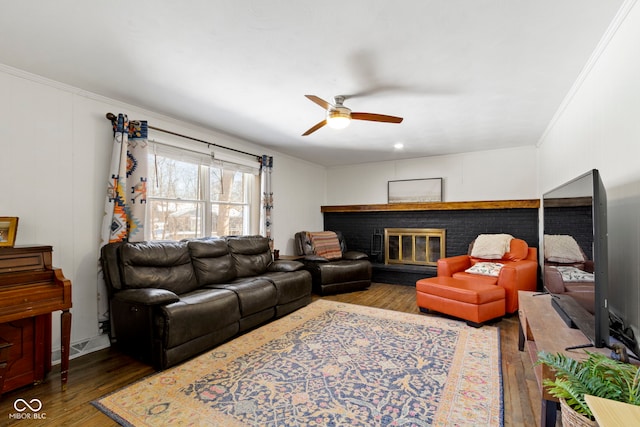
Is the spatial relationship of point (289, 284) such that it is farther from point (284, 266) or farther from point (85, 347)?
point (85, 347)

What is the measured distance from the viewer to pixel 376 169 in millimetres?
5852

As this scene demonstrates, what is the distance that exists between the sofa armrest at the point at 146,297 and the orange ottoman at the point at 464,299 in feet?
8.96

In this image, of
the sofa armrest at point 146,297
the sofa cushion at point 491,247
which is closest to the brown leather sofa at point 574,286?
the sofa cushion at point 491,247

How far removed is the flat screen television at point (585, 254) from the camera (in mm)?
1402

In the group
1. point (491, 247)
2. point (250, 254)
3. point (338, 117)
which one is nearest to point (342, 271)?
point (250, 254)

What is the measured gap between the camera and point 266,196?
15.1 feet

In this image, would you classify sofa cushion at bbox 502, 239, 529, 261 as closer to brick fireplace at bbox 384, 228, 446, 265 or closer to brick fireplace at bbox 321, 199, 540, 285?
brick fireplace at bbox 321, 199, 540, 285

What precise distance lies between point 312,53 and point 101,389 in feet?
8.94

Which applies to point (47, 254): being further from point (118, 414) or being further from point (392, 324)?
point (392, 324)

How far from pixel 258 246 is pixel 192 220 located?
893 millimetres

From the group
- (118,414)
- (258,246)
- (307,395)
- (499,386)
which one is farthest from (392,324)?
(118,414)

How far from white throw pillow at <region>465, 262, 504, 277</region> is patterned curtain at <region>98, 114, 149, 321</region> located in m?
3.98

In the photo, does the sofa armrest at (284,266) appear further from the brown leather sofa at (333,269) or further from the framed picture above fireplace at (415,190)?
the framed picture above fireplace at (415,190)

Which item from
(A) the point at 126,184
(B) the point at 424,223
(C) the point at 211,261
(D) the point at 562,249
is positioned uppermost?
(A) the point at 126,184
